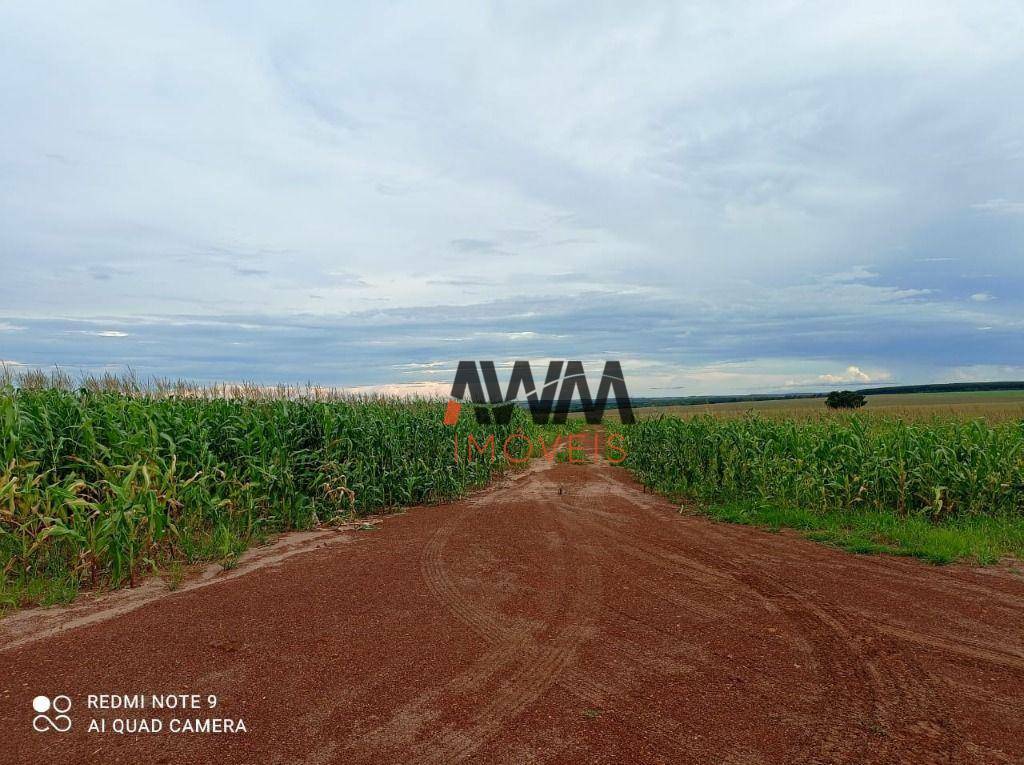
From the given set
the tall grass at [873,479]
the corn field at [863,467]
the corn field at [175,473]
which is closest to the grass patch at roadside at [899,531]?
the tall grass at [873,479]

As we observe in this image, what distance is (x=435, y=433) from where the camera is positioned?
1381 cm

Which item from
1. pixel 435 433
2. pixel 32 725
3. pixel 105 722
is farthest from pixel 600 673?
pixel 435 433

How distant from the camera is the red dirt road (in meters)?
3.45

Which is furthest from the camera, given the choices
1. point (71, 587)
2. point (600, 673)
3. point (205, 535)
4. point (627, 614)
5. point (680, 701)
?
point (205, 535)

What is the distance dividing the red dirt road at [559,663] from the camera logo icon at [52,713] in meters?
0.07

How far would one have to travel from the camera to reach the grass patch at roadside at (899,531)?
7.52 m

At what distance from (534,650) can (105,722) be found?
10.1ft

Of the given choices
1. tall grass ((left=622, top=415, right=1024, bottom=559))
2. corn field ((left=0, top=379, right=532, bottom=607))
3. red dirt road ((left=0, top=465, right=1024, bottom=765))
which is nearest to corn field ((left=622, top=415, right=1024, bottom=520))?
tall grass ((left=622, top=415, right=1024, bottom=559))

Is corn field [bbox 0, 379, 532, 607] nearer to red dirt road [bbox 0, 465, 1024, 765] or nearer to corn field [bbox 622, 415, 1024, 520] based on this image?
red dirt road [bbox 0, 465, 1024, 765]

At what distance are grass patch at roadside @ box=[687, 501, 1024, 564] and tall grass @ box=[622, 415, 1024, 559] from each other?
3cm

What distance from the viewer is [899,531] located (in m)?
8.32

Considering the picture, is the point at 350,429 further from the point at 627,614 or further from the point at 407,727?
the point at 407,727

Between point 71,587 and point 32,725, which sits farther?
point 71,587

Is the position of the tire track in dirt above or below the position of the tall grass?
below
